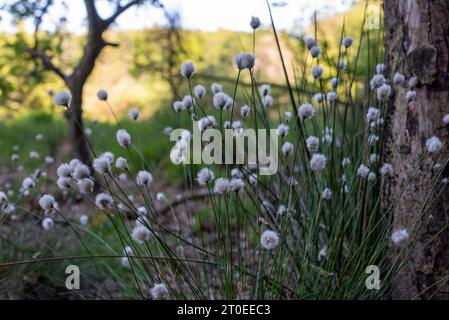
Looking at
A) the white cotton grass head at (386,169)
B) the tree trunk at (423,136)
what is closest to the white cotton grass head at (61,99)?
the white cotton grass head at (386,169)

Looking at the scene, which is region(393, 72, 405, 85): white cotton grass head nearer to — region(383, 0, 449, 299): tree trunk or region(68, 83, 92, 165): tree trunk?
region(383, 0, 449, 299): tree trunk

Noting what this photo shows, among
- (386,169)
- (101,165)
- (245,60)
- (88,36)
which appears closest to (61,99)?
(101,165)

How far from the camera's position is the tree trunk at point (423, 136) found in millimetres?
1784

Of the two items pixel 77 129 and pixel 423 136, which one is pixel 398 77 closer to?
pixel 423 136

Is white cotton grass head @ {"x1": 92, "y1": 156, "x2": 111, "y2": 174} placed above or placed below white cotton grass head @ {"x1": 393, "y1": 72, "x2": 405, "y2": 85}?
below

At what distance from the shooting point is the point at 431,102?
180 centimetres

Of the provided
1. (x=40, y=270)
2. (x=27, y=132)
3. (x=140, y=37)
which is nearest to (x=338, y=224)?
(x=40, y=270)

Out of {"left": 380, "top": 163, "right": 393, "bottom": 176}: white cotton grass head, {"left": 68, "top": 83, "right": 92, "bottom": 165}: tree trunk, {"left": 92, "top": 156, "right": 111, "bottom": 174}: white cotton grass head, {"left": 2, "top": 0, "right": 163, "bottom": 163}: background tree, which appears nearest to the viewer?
{"left": 92, "top": 156, "right": 111, "bottom": 174}: white cotton grass head

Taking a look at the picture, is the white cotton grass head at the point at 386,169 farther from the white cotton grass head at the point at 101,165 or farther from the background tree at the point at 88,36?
the background tree at the point at 88,36

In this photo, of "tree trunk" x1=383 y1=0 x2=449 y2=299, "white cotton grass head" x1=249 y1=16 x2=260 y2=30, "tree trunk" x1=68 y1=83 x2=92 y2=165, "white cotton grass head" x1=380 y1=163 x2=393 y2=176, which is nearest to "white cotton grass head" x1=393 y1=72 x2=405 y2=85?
"tree trunk" x1=383 y1=0 x2=449 y2=299

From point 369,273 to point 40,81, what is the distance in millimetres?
3359

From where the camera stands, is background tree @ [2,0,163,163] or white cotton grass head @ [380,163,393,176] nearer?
white cotton grass head @ [380,163,393,176]

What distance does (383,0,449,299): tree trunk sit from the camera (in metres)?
1.78
